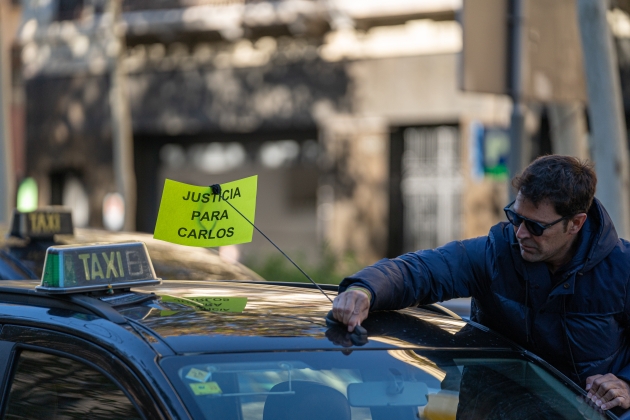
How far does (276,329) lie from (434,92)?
1293 centimetres

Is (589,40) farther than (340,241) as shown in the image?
No

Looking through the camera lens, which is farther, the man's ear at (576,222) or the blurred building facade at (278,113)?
the blurred building facade at (278,113)

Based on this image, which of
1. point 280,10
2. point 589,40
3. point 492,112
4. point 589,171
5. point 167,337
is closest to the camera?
point 167,337

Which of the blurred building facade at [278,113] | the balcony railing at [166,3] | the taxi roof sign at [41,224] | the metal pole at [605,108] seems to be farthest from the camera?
the balcony railing at [166,3]

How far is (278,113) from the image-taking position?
1658 cm

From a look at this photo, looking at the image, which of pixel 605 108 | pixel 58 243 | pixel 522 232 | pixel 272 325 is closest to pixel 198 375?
pixel 272 325

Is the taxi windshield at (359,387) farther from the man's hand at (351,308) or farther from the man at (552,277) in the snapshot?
the man at (552,277)

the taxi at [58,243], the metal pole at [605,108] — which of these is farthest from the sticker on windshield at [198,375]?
the metal pole at [605,108]

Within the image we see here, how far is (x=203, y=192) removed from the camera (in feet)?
9.53

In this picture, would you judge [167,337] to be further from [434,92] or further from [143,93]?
[143,93]

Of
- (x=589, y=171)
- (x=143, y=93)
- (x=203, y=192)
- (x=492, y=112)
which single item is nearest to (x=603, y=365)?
(x=589, y=171)

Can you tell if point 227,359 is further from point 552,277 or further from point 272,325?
point 552,277

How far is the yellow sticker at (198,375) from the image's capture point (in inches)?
87.3

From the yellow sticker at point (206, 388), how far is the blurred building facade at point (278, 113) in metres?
11.5
